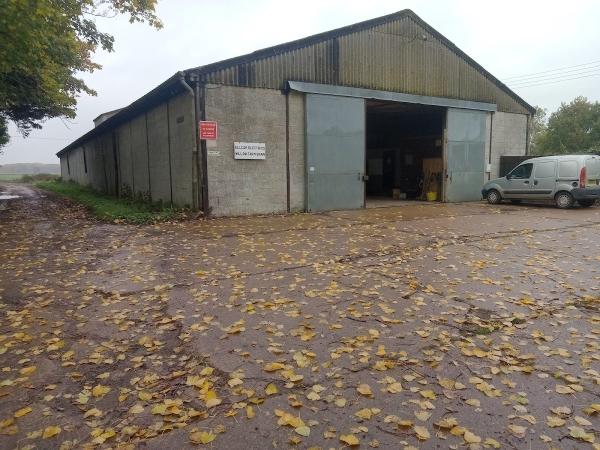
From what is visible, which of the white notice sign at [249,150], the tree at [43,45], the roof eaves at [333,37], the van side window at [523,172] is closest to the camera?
the tree at [43,45]

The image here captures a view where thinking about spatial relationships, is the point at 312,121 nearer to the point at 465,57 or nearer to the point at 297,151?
the point at 297,151

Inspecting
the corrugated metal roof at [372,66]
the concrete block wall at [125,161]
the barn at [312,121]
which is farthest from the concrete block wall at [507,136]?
the concrete block wall at [125,161]

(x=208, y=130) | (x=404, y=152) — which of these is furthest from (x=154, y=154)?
(x=404, y=152)

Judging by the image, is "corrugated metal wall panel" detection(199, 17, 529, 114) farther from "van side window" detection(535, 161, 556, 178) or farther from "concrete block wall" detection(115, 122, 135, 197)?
"concrete block wall" detection(115, 122, 135, 197)

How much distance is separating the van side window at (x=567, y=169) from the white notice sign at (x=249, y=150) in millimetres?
10617

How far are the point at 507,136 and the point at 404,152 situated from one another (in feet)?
16.7

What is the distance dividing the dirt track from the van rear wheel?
10.3 metres

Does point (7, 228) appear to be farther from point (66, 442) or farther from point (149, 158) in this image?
point (66, 442)

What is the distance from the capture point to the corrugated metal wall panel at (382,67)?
1338 centimetres

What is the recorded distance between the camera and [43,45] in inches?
455

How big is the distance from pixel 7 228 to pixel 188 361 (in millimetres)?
11362

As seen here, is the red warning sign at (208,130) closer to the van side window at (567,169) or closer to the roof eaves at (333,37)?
the roof eaves at (333,37)

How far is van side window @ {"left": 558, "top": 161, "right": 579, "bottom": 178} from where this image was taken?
14961 mm

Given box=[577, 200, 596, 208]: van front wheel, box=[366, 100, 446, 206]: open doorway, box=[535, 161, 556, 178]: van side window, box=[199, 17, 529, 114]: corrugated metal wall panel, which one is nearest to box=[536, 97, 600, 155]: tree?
box=[366, 100, 446, 206]: open doorway
